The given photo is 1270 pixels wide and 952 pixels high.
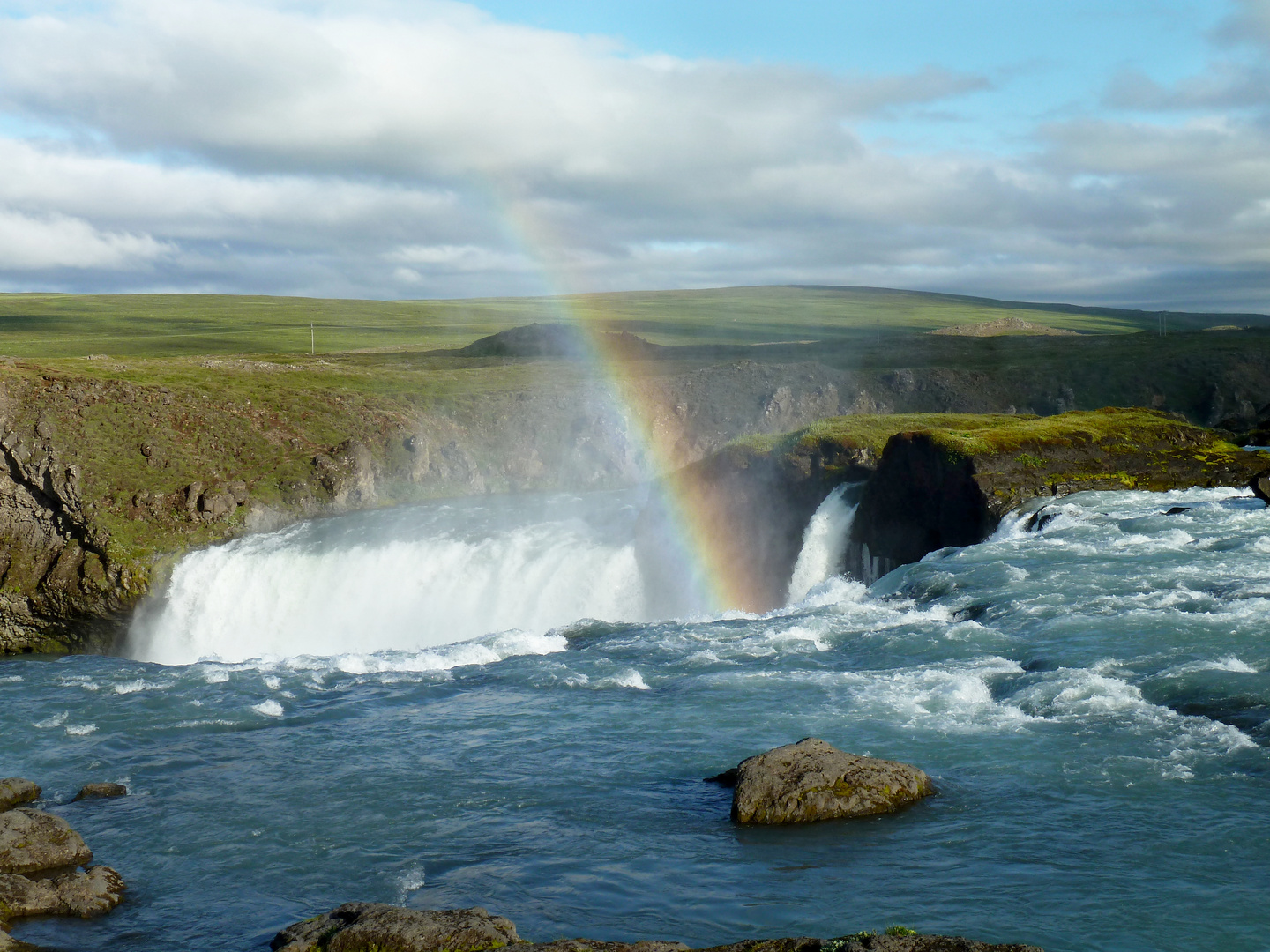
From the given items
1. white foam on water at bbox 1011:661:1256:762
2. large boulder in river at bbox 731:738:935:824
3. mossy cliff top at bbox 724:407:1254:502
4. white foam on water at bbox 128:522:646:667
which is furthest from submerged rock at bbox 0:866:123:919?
white foam on water at bbox 128:522:646:667

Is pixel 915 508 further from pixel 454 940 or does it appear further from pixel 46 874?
pixel 46 874

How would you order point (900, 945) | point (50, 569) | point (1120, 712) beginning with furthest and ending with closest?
point (50, 569), point (1120, 712), point (900, 945)

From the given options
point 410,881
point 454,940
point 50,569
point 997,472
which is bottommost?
point 50,569

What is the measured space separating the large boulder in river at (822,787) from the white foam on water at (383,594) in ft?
107

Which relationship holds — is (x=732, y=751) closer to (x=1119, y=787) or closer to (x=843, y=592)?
(x=1119, y=787)

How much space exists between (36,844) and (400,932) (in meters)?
9.13

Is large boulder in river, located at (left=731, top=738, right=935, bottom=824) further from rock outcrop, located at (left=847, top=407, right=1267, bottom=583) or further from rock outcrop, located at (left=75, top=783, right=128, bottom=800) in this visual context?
rock outcrop, located at (left=847, top=407, right=1267, bottom=583)

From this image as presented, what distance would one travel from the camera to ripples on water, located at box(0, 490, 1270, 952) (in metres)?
15.9

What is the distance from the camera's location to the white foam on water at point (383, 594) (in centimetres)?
5369

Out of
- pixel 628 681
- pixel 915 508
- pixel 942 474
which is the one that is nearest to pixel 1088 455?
pixel 942 474

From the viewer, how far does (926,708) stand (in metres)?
24.4

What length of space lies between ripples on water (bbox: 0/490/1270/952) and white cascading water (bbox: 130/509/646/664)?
13041mm

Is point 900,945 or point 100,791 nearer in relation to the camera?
point 900,945

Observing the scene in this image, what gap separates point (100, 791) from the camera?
2400 cm
